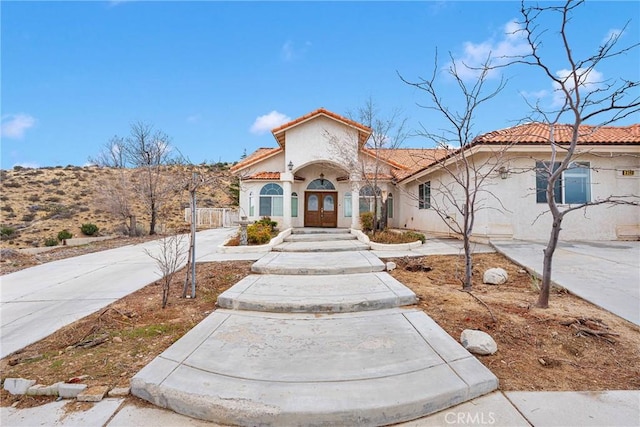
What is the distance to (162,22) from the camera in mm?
11469

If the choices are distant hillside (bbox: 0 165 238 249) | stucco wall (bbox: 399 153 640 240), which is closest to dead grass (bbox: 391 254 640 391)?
stucco wall (bbox: 399 153 640 240)

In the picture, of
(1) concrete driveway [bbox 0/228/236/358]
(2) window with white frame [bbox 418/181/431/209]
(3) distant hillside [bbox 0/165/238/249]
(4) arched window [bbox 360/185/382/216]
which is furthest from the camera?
(3) distant hillside [bbox 0/165/238/249]

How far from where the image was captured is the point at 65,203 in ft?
104

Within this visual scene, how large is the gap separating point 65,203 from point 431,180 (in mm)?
36443

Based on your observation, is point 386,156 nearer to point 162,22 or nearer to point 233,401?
point 162,22

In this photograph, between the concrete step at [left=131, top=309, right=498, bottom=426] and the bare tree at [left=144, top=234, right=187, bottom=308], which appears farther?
the bare tree at [left=144, top=234, right=187, bottom=308]

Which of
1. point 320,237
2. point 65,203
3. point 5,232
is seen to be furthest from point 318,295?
point 65,203

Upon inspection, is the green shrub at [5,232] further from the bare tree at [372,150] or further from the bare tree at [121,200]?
the bare tree at [372,150]

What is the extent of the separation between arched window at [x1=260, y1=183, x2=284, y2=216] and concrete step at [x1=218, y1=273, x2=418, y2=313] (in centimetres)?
988

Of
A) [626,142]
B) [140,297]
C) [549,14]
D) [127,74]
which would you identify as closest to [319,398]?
[140,297]

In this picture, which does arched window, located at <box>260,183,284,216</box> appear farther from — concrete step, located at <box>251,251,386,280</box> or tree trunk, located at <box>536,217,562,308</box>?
tree trunk, located at <box>536,217,562,308</box>

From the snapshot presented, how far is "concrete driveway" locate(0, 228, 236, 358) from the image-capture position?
482cm

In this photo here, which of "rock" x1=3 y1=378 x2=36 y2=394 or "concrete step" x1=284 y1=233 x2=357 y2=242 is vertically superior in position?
"concrete step" x1=284 y1=233 x2=357 y2=242

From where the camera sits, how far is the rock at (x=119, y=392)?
9.76ft
